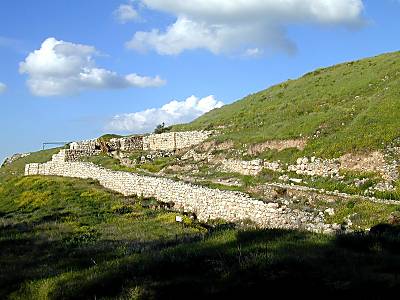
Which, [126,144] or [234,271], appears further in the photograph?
[126,144]

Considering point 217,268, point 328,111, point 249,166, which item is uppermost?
point 328,111

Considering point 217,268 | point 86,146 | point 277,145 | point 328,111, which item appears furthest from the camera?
point 86,146

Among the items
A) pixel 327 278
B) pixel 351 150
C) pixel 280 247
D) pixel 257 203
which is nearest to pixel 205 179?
pixel 351 150

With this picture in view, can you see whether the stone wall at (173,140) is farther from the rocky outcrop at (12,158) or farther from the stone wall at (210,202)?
the rocky outcrop at (12,158)

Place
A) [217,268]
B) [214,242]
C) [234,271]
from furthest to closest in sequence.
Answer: [214,242], [217,268], [234,271]

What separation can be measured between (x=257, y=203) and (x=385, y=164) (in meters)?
7.48

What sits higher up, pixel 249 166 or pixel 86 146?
pixel 86 146

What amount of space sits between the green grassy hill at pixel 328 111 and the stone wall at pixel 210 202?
8063 millimetres

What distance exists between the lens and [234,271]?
8.88 metres

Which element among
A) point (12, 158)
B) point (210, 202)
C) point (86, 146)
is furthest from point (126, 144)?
point (12, 158)

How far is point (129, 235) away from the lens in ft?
61.7

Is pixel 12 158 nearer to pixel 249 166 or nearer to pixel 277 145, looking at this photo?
pixel 249 166

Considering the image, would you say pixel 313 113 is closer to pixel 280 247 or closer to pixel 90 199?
pixel 90 199

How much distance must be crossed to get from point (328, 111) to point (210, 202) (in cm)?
1680
